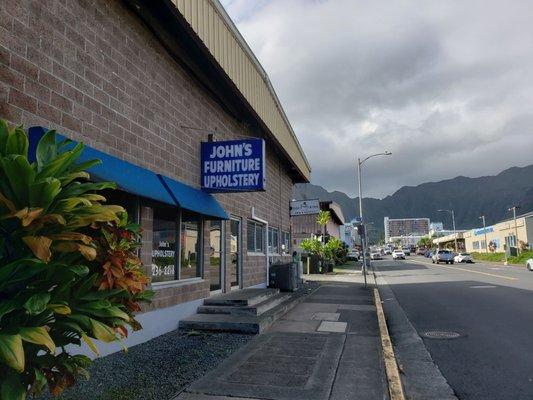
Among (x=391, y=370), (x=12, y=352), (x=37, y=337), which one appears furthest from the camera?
(x=391, y=370)

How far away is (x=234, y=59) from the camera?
11070 mm

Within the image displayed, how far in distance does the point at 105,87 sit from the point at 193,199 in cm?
304

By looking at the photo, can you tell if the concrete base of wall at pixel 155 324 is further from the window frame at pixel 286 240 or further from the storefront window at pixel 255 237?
the window frame at pixel 286 240

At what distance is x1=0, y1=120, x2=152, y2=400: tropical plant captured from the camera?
281 cm

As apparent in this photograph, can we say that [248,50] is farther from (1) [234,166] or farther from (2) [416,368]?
(2) [416,368]

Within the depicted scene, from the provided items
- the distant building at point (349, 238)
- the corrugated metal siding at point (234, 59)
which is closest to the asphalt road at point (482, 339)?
the corrugated metal siding at point (234, 59)

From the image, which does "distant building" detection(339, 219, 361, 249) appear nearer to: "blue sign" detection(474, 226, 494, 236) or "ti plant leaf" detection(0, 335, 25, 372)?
"blue sign" detection(474, 226, 494, 236)

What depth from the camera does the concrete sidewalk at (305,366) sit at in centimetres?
530

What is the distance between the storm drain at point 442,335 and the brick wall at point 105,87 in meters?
5.01

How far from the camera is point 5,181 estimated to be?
9.73 ft

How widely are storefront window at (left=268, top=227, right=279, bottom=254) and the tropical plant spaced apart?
1480cm

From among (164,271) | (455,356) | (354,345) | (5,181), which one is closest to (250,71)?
(164,271)

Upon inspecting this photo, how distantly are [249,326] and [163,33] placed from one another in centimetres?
583

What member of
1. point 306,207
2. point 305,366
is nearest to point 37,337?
point 305,366
